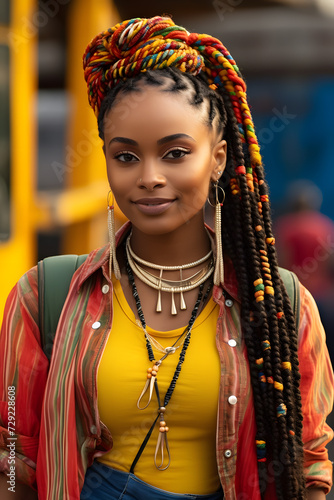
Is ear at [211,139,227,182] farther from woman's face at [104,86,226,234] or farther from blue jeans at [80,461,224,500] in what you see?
blue jeans at [80,461,224,500]

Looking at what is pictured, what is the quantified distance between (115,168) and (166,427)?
743 mm

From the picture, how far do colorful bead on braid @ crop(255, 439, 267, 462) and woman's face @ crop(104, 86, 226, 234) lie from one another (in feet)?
2.16

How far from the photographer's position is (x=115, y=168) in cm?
197

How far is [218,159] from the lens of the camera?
2092 millimetres

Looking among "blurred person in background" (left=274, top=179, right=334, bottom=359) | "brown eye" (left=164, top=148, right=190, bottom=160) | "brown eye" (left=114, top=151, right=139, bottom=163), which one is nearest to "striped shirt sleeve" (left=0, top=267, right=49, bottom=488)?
"brown eye" (left=114, top=151, right=139, bottom=163)

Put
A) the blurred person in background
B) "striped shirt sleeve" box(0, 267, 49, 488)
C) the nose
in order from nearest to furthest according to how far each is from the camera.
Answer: the nose, "striped shirt sleeve" box(0, 267, 49, 488), the blurred person in background

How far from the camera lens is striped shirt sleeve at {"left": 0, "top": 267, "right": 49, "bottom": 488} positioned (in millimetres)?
2006

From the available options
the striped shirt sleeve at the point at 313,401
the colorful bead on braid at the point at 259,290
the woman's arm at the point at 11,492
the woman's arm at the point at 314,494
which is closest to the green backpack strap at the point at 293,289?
the striped shirt sleeve at the point at 313,401

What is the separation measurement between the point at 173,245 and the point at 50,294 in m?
0.40

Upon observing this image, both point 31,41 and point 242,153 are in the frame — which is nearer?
point 242,153

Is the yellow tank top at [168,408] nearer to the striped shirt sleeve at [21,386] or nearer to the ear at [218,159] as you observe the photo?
the striped shirt sleeve at [21,386]

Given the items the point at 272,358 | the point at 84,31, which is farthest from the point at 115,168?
the point at 84,31

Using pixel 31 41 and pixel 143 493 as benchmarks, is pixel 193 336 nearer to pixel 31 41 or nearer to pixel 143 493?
pixel 143 493

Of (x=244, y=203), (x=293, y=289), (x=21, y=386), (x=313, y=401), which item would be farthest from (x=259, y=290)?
(x=21, y=386)
